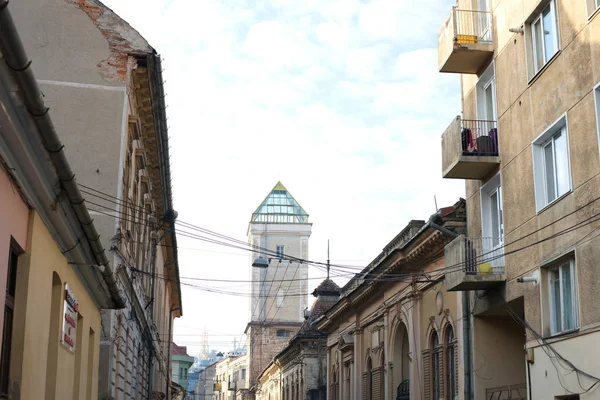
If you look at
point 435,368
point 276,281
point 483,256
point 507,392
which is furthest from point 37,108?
point 276,281

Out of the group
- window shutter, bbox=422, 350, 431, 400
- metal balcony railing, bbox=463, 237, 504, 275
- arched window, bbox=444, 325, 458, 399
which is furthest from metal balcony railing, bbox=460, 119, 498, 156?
window shutter, bbox=422, 350, 431, 400

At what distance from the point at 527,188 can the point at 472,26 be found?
5.03 m

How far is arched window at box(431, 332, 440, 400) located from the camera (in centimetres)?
2524

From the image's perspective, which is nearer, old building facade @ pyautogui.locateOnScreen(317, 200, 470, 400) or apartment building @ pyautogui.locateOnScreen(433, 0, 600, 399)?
apartment building @ pyautogui.locateOnScreen(433, 0, 600, 399)

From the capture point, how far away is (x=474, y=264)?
19828mm

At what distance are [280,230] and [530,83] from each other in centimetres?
7599

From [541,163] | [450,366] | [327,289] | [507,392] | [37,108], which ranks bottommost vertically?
[507,392]

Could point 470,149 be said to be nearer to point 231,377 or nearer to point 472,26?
point 472,26

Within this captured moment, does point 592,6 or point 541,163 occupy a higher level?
point 592,6

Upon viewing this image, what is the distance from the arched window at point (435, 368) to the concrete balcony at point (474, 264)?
532 centimetres

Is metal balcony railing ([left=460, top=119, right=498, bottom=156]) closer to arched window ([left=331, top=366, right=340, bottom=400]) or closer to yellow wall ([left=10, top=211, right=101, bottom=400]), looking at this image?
yellow wall ([left=10, top=211, right=101, bottom=400])

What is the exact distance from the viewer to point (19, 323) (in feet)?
32.2

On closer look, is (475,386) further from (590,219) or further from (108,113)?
(108,113)

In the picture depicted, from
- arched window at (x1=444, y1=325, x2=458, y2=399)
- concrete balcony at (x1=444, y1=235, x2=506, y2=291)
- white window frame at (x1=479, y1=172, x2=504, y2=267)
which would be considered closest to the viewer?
concrete balcony at (x1=444, y1=235, x2=506, y2=291)
